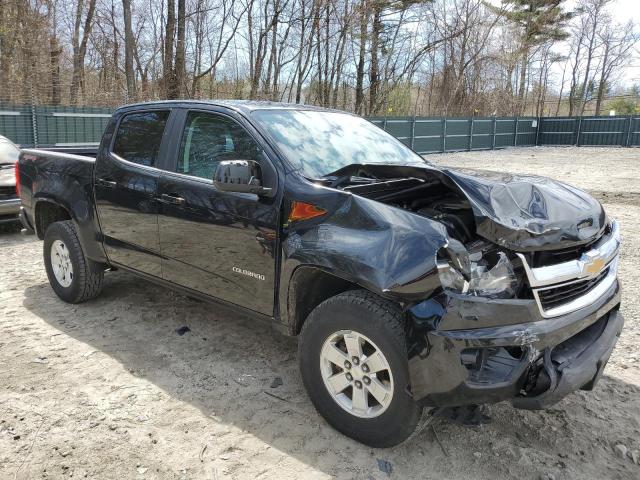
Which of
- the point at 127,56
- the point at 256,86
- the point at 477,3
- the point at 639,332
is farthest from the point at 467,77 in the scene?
the point at 639,332

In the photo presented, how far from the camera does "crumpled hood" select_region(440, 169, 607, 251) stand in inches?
104

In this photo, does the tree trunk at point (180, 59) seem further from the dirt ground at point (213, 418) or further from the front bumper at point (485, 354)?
the front bumper at point (485, 354)

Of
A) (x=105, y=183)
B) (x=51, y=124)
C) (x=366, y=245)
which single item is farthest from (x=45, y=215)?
(x=51, y=124)

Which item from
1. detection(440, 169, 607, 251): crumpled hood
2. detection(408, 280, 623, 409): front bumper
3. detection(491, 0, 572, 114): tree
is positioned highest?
detection(491, 0, 572, 114): tree

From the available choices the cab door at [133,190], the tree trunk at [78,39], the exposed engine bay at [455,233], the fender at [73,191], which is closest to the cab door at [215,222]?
the cab door at [133,190]

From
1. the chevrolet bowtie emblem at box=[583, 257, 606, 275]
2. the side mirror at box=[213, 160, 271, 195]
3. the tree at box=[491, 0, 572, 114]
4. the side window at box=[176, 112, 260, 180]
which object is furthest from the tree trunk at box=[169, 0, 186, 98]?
the tree at box=[491, 0, 572, 114]

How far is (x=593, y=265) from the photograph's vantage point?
2896 mm

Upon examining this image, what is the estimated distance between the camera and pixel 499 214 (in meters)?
2.71

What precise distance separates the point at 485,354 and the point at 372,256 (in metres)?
0.71

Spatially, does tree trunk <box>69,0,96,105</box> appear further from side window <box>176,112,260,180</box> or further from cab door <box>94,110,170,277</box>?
side window <box>176,112,260,180</box>

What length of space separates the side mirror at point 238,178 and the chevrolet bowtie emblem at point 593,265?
5.98 ft

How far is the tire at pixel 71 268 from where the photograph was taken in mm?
4883

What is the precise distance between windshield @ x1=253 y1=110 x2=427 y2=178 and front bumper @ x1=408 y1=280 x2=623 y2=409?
1.30 m

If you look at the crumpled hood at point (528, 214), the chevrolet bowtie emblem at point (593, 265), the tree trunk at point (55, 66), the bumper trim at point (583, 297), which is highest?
the tree trunk at point (55, 66)
